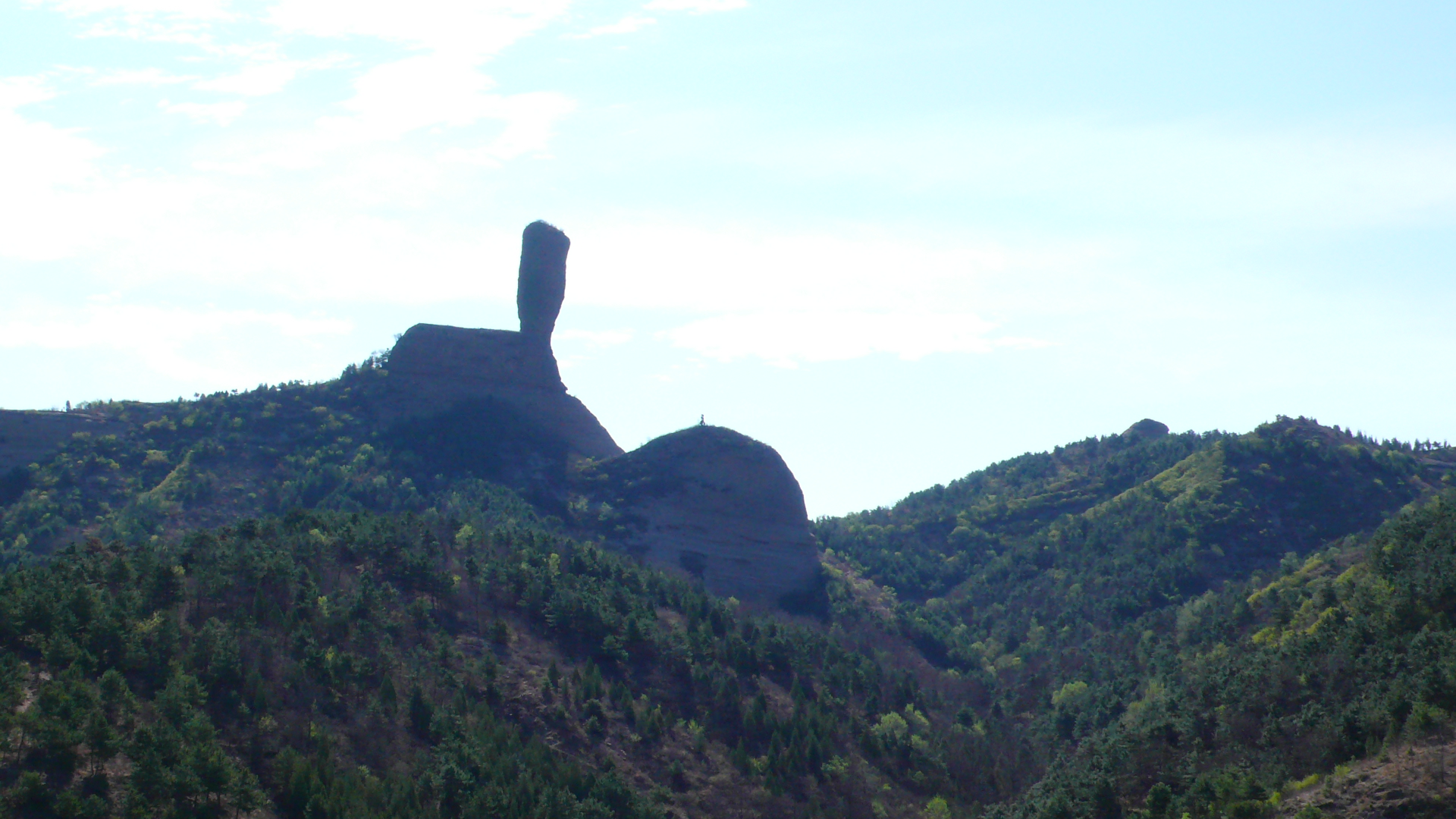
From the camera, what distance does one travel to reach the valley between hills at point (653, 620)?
36906mm

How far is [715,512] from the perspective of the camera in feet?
301

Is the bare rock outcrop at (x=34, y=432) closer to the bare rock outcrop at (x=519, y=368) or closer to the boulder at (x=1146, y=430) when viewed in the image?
the bare rock outcrop at (x=519, y=368)

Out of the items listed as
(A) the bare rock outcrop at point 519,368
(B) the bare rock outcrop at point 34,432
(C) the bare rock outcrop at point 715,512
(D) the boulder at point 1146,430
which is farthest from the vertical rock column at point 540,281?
(D) the boulder at point 1146,430

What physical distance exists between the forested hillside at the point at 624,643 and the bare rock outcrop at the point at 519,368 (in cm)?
253

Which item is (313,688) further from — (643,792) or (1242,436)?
(1242,436)

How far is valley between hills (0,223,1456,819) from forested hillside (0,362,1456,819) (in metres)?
0.21

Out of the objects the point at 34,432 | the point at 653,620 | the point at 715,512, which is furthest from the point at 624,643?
the point at 34,432

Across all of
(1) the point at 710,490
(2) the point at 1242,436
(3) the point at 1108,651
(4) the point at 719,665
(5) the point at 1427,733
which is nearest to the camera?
(5) the point at 1427,733

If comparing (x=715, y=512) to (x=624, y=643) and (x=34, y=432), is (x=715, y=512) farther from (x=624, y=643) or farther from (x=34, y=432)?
(x=34, y=432)

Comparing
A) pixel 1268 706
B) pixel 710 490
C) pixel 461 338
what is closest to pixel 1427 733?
pixel 1268 706

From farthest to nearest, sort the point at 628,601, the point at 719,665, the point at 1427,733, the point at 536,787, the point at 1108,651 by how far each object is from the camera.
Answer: the point at 1108,651 → the point at 628,601 → the point at 719,665 → the point at 536,787 → the point at 1427,733

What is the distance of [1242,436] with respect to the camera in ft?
331

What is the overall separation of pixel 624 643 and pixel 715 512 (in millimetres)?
33263

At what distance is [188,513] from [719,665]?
38.6m
